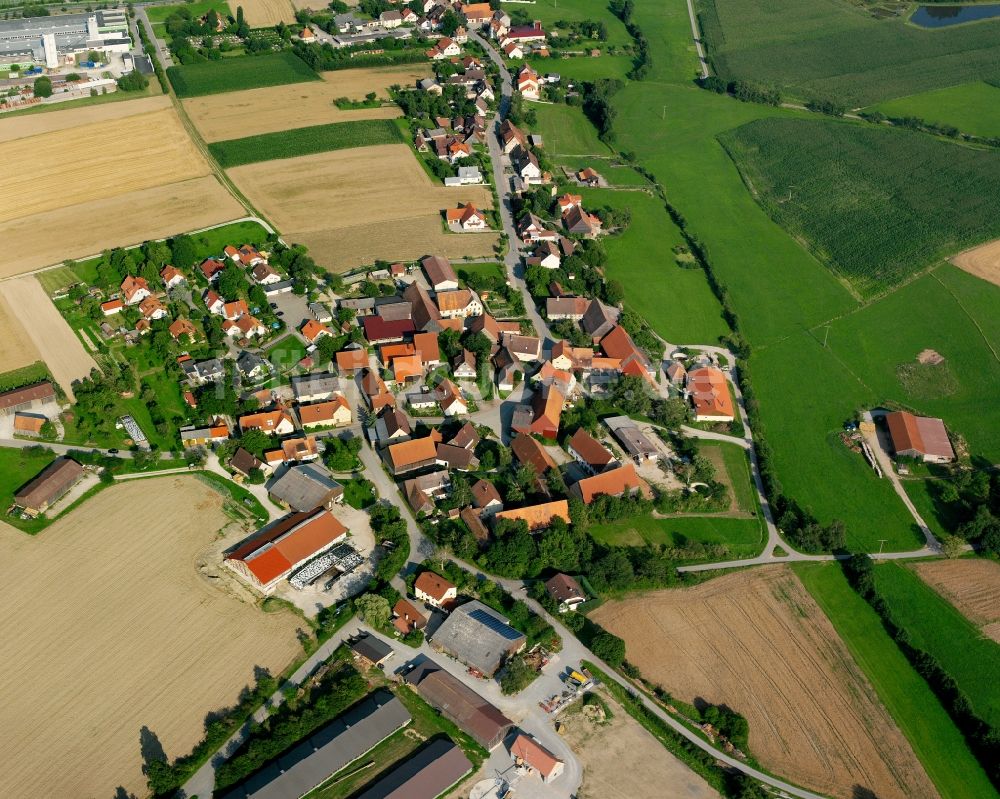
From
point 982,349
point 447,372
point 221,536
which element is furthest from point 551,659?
point 982,349

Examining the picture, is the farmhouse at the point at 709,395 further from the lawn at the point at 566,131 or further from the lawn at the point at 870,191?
the lawn at the point at 566,131

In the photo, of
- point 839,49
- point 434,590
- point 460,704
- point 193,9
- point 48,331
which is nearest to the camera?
point 460,704

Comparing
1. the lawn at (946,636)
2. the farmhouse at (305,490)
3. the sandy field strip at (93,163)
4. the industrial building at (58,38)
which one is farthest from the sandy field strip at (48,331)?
the industrial building at (58,38)

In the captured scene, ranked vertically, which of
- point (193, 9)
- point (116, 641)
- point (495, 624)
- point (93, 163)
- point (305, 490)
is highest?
point (193, 9)

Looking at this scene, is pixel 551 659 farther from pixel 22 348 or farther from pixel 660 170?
pixel 660 170

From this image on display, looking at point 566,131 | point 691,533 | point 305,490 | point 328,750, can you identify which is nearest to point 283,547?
point 305,490

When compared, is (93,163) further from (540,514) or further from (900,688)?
(900,688)

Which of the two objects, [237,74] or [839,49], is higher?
[237,74]
